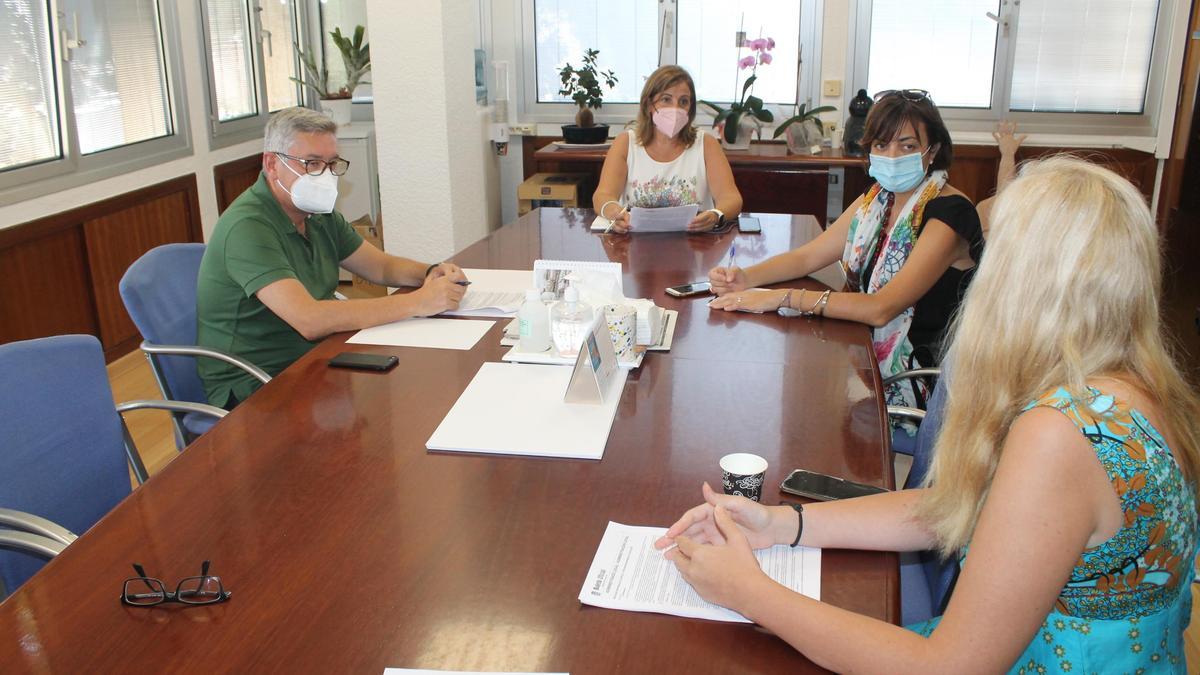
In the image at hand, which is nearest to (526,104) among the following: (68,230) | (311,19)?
(311,19)

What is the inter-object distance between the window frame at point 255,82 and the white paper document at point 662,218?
261cm

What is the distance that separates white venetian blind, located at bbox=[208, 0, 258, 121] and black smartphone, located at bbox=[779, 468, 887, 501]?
425cm

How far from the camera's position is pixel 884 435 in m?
1.65

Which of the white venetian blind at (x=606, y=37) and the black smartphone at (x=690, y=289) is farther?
the white venetian blind at (x=606, y=37)

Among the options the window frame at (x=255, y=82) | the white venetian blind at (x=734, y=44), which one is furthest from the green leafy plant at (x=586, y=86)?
the window frame at (x=255, y=82)

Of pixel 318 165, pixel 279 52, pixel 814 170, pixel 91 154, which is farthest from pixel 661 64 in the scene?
pixel 318 165

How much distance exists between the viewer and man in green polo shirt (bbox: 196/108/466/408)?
2221 mm

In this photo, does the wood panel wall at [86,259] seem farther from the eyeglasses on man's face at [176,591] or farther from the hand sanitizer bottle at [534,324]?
the eyeglasses on man's face at [176,591]

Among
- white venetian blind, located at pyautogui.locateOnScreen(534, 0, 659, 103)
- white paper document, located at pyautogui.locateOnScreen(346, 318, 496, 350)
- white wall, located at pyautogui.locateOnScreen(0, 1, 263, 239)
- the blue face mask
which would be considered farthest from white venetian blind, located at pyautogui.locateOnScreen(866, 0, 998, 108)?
white paper document, located at pyautogui.locateOnScreen(346, 318, 496, 350)

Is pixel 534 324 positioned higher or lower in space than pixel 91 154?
lower

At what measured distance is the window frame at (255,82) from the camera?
4.69 m

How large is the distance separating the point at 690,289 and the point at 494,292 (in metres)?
0.51

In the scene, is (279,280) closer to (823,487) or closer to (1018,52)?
(823,487)

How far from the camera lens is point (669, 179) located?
11.9 ft
